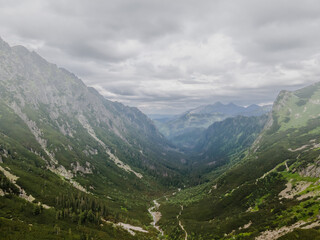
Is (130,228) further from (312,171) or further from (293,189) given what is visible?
(312,171)

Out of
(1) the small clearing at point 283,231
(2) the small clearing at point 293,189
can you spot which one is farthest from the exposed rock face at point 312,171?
(1) the small clearing at point 283,231

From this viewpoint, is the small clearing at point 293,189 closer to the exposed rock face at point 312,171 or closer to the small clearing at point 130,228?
the exposed rock face at point 312,171

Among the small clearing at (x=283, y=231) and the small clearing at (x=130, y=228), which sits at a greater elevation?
the small clearing at (x=283, y=231)

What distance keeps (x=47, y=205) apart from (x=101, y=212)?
42.7 metres

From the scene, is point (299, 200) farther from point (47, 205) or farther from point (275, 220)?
point (47, 205)

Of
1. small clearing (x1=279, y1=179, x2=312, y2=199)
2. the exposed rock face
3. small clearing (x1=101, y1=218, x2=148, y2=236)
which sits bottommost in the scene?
small clearing (x1=101, y1=218, x2=148, y2=236)

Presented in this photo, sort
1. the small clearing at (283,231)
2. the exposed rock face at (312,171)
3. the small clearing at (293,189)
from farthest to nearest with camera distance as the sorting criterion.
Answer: the exposed rock face at (312,171) → the small clearing at (293,189) → the small clearing at (283,231)

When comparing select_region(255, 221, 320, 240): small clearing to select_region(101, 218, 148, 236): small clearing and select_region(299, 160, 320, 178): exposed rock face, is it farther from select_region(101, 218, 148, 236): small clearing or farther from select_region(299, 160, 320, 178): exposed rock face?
select_region(101, 218, 148, 236): small clearing

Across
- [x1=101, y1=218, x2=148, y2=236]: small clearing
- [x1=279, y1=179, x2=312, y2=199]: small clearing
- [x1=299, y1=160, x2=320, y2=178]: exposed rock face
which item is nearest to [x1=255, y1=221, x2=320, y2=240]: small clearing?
[x1=279, y1=179, x2=312, y2=199]: small clearing

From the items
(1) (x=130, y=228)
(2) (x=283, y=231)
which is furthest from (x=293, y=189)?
(1) (x=130, y=228)

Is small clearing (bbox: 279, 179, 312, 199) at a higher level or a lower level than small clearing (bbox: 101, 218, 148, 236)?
higher

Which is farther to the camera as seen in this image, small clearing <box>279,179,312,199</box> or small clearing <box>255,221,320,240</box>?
small clearing <box>279,179,312,199</box>

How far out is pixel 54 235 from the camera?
10838cm

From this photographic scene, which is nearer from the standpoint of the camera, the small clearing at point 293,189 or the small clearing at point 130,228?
the small clearing at point 293,189
